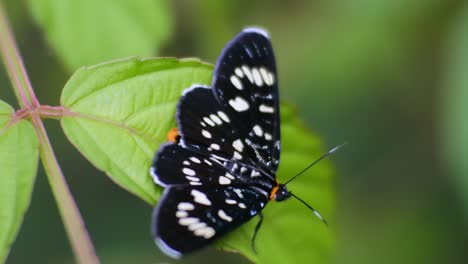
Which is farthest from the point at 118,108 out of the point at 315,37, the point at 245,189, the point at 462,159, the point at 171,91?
the point at 315,37

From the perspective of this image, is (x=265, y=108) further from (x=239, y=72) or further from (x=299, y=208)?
(x=299, y=208)

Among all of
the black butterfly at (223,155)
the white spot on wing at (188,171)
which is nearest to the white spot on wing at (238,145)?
the black butterfly at (223,155)

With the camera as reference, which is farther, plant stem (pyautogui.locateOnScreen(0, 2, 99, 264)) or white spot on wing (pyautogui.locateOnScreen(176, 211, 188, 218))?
white spot on wing (pyautogui.locateOnScreen(176, 211, 188, 218))

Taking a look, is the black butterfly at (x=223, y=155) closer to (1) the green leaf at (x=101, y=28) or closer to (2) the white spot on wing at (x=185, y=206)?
(2) the white spot on wing at (x=185, y=206)

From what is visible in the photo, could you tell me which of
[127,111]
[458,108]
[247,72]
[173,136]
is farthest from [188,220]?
[458,108]

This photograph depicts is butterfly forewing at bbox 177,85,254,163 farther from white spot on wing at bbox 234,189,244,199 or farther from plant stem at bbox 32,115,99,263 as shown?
plant stem at bbox 32,115,99,263

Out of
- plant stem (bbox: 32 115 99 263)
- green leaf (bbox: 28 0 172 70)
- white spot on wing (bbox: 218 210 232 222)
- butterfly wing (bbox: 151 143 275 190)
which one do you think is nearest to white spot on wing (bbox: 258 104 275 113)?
butterfly wing (bbox: 151 143 275 190)
